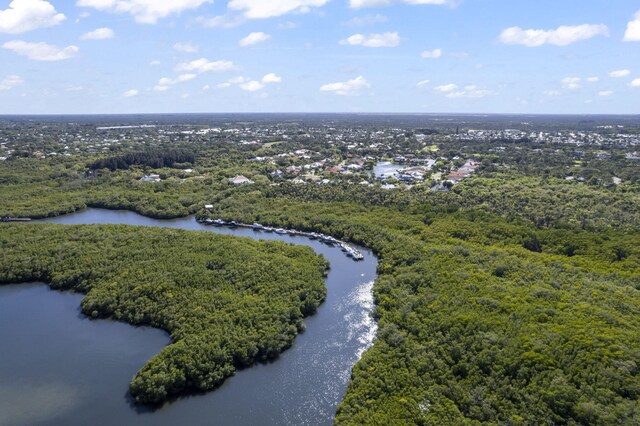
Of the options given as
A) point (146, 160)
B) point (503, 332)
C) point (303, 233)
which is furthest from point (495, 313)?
point (146, 160)

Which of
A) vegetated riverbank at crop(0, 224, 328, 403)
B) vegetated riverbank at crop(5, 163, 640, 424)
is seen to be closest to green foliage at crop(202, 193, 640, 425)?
vegetated riverbank at crop(5, 163, 640, 424)

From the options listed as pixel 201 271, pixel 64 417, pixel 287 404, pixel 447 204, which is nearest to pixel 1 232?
pixel 201 271

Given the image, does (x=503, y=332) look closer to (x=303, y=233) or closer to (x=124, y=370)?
(x=124, y=370)

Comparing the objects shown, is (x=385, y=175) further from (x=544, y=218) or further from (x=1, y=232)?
(x=1, y=232)

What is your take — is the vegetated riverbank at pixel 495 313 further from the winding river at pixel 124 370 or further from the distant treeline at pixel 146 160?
the distant treeline at pixel 146 160

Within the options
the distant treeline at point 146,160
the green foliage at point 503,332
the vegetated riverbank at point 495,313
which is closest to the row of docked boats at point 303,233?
the vegetated riverbank at point 495,313

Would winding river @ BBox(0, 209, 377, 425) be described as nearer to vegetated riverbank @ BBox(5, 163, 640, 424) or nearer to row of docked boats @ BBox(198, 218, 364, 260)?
vegetated riverbank @ BBox(5, 163, 640, 424)
